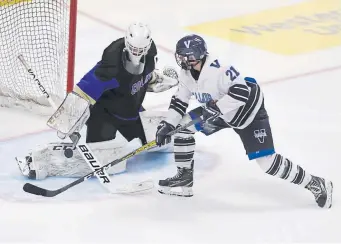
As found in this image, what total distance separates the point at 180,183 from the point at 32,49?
1.37 m

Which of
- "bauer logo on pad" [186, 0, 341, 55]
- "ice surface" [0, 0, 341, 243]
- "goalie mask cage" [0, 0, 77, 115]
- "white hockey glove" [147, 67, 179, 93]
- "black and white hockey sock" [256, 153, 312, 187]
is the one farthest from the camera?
"bauer logo on pad" [186, 0, 341, 55]

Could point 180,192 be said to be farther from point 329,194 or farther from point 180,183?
point 329,194

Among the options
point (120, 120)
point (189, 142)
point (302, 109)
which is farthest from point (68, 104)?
point (302, 109)

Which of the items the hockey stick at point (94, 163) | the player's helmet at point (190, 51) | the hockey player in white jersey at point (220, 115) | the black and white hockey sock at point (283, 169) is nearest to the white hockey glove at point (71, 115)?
the hockey stick at point (94, 163)

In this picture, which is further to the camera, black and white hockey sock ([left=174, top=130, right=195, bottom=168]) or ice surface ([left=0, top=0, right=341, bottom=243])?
black and white hockey sock ([left=174, top=130, right=195, bottom=168])

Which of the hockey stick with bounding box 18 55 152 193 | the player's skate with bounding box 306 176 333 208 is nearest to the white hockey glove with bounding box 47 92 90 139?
the hockey stick with bounding box 18 55 152 193

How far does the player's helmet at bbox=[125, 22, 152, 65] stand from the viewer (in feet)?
9.77

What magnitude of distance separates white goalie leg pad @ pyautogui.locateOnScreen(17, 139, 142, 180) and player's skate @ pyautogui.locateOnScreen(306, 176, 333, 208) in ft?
2.57

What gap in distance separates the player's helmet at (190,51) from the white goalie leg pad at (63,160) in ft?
1.96

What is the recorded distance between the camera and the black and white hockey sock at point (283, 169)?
2.86 m

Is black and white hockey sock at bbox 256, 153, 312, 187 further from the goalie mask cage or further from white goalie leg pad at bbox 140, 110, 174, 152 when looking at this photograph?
the goalie mask cage

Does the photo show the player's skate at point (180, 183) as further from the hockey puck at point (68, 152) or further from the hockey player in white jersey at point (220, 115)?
the hockey puck at point (68, 152)

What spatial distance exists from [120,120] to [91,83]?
0.28 metres

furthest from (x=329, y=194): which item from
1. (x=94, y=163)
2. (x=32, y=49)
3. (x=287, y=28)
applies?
(x=287, y=28)
